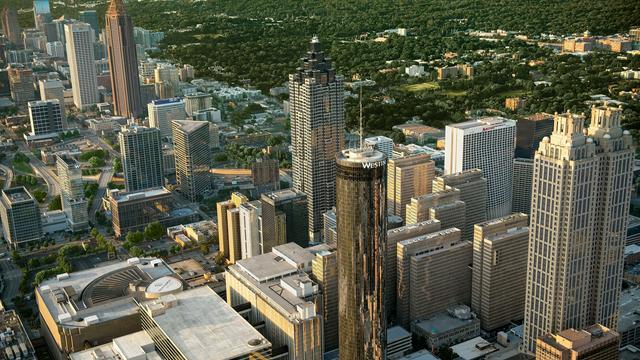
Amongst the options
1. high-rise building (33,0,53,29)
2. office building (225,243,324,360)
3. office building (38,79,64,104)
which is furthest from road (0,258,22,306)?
high-rise building (33,0,53,29)

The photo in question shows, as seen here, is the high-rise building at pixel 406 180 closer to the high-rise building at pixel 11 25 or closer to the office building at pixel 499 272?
the office building at pixel 499 272

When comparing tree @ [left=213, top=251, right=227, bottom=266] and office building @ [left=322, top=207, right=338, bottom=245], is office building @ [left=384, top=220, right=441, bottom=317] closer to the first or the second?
office building @ [left=322, top=207, right=338, bottom=245]

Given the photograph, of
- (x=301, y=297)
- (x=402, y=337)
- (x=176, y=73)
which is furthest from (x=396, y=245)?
(x=176, y=73)

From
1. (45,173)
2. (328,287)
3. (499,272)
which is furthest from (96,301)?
(45,173)

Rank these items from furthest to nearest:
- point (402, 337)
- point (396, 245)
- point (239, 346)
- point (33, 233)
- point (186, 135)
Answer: point (186, 135), point (33, 233), point (396, 245), point (402, 337), point (239, 346)

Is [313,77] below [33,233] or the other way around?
the other way around

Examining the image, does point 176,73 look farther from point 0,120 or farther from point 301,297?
point 301,297

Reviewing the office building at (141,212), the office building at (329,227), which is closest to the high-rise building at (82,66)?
the office building at (141,212)
